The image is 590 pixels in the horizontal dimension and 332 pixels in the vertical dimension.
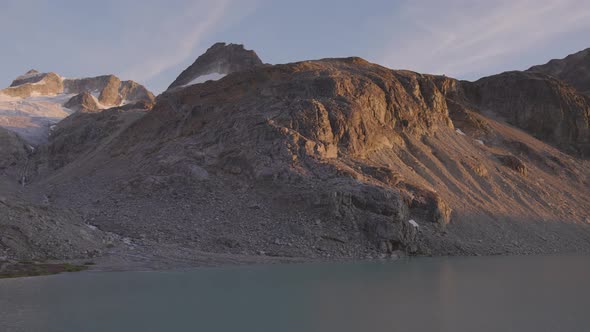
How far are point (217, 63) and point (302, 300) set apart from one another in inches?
3951

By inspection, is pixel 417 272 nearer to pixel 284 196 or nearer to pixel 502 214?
pixel 284 196

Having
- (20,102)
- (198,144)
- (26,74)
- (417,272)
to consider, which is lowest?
(417,272)

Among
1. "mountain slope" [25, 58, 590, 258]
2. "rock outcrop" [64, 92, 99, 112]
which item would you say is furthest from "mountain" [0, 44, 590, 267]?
"rock outcrop" [64, 92, 99, 112]

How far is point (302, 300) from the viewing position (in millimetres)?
22516

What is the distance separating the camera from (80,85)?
165 m

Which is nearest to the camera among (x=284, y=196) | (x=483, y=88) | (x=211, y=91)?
(x=284, y=196)

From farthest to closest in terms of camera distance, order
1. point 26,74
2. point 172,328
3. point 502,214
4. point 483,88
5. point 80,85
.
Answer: point 26,74 → point 80,85 → point 483,88 → point 502,214 → point 172,328

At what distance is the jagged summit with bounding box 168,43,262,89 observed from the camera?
374 feet

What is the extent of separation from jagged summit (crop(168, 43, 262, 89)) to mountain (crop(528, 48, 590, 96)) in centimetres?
5871

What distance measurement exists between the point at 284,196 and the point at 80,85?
449 feet

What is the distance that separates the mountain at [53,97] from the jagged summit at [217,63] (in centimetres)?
1055

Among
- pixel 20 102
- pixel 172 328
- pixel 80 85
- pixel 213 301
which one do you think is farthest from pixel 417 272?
pixel 80 85

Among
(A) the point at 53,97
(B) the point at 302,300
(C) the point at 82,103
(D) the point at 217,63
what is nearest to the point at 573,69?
(D) the point at 217,63

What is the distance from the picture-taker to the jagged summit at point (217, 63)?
374 feet
